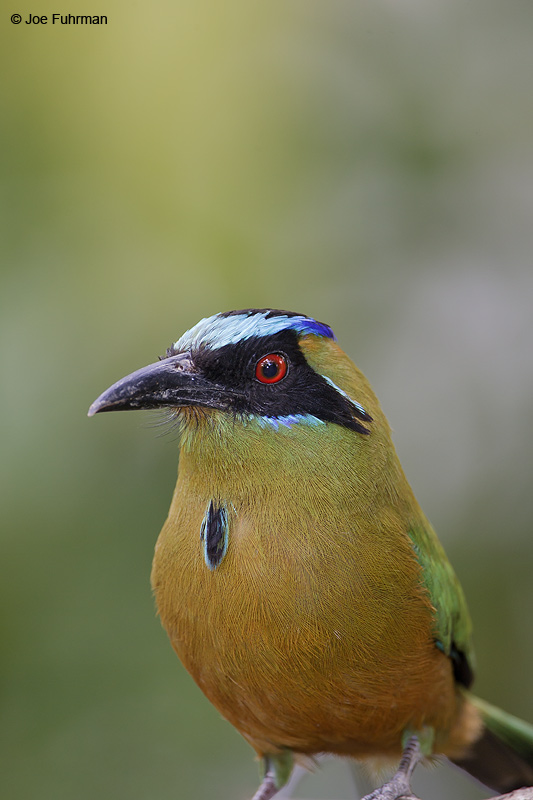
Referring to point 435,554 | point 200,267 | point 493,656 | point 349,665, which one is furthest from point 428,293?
point 349,665

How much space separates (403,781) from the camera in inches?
163

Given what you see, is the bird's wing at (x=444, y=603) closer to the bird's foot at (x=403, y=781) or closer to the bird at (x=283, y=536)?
the bird at (x=283, y=536)

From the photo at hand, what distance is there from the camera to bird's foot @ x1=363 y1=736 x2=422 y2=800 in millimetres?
4078

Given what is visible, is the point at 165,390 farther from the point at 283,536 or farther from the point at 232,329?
the point at 283,536

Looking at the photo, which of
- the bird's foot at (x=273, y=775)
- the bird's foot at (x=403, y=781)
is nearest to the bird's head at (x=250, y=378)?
the bird's foot at (x=403, y=781)

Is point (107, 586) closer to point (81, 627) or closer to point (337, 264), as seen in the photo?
point (81, 627)

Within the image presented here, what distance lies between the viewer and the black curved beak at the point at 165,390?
342cm

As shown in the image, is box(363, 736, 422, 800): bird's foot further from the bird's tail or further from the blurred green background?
the blurred green background

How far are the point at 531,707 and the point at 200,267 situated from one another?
13.1 feet

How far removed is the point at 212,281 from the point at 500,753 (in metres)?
3.41
